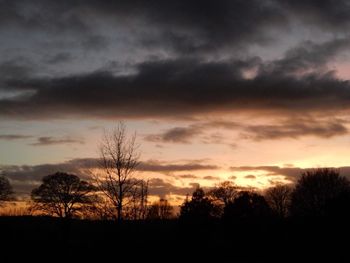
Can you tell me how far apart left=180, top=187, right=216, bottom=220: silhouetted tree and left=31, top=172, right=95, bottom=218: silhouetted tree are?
1317 inches

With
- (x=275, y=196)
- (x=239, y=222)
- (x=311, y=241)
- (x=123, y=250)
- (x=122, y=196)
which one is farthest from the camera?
(x=275, y=196)

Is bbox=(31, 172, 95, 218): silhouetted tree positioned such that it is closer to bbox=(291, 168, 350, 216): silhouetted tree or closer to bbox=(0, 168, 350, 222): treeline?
bbox=(0, 168, 350, 222): treeline

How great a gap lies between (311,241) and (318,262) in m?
3.32

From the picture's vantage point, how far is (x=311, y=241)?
104ft

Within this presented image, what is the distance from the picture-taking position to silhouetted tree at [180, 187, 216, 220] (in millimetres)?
34250

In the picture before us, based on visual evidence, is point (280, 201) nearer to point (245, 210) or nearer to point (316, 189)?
point (316, 189)

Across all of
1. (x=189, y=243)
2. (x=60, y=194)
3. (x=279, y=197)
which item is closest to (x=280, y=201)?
(x=279, y=197)

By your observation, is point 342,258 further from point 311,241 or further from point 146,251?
point 146,251

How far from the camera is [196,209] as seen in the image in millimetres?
36125

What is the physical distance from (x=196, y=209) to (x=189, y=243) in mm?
5160

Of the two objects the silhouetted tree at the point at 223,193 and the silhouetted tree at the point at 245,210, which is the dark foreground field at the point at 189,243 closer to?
the silhouetted tree at the point at 245,210

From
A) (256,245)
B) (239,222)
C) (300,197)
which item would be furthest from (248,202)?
(300,197)

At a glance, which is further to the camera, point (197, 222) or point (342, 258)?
point (197, 222)

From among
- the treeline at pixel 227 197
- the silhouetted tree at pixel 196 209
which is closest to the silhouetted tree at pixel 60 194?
the treeline at pixel 227 197
